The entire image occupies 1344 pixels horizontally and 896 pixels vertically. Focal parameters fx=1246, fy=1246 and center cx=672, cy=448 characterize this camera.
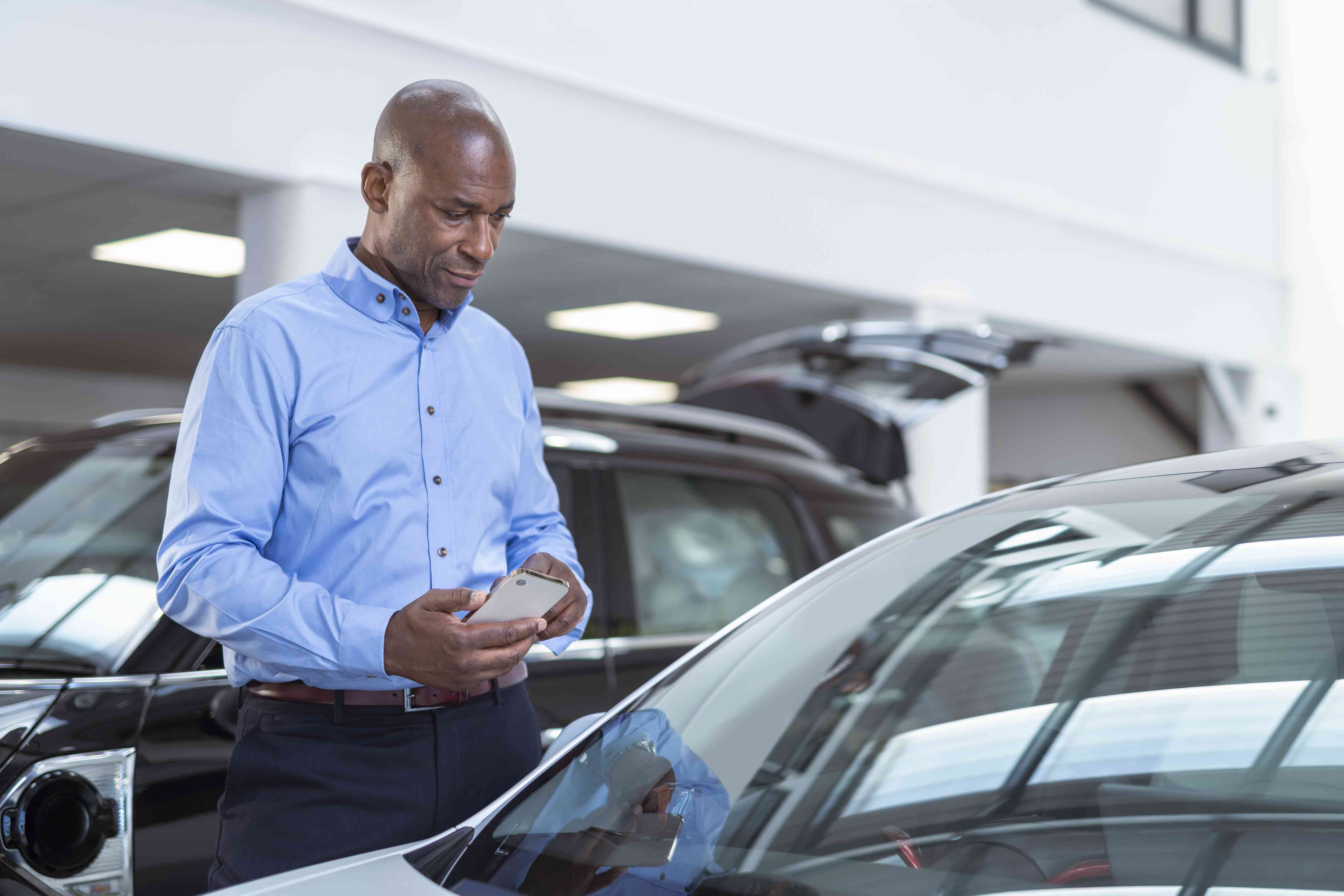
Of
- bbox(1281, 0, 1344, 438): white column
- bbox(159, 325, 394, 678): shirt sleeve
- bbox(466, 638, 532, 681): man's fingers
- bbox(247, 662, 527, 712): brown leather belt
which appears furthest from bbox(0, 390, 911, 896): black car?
bbox(1281, 0, 1344, 438): white column

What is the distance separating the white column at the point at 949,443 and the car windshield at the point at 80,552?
5.56m

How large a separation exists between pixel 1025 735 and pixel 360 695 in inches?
37.4

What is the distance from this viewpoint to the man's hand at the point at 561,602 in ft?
5.82

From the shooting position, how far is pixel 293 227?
15.8 feet

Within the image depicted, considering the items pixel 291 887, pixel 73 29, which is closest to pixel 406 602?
pixel 291 887

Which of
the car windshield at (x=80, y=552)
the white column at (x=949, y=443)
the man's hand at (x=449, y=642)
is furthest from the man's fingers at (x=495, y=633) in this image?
the white column at (x=949, y=443)

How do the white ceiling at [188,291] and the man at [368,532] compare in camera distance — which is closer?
the man at [368,532]

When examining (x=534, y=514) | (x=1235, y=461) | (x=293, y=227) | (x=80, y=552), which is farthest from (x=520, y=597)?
(x=293, y=227)

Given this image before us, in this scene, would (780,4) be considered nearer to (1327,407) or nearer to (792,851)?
(792,851)

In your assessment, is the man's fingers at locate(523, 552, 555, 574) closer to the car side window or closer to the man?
the man

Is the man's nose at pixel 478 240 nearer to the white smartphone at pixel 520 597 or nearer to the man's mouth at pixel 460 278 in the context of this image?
the man's mouth at pixel 460 278

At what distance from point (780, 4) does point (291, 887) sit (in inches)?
241

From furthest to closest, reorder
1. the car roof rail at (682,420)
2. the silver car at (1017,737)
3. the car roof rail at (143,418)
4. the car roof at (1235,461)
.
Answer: the car roof rail at (682,420), the car roof rail at (143,418), the car roof at (1235,461), the silver car at (1017,737)

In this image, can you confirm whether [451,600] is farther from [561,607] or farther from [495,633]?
[561,607]
